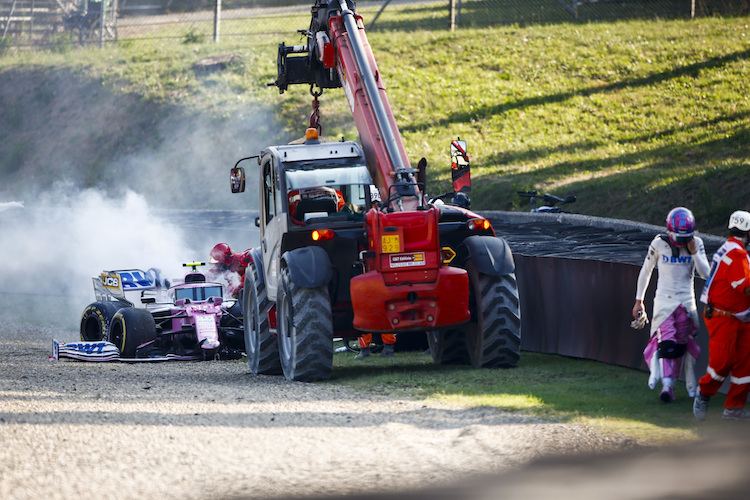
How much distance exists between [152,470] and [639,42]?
106ft

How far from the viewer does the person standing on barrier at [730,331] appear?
8.55 metres

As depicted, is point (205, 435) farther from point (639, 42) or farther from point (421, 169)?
point (639, 42)

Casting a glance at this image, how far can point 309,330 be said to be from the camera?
11.1 m

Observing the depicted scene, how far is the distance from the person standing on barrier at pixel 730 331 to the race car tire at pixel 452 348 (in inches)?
161

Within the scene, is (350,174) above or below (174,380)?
above

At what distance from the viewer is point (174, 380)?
39.6ft

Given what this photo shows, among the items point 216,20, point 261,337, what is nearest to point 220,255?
point 261,337

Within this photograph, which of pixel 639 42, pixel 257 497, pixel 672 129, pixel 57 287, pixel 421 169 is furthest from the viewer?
pixel 639 42

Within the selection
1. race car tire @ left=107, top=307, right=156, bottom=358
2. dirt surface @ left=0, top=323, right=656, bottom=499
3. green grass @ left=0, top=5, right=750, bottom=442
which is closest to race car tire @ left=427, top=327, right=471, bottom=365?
dirt surface @ left=0, top=323, right=656, bottom=499

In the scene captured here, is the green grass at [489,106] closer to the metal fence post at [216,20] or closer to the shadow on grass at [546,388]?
the metal fence post at [216,20]

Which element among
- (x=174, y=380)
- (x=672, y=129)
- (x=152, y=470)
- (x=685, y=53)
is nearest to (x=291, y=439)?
(x=152, y=470)

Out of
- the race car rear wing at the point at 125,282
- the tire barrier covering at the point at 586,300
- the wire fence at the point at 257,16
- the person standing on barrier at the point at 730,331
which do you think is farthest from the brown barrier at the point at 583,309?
the wire fence at the point at 257,16

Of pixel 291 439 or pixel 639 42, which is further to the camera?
pixel 639 42

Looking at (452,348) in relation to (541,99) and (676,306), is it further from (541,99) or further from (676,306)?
(541,99)
